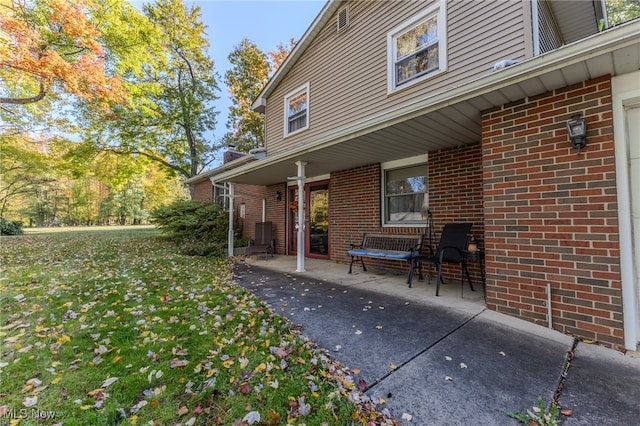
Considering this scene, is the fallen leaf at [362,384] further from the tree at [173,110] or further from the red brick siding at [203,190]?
the tree at [173,110]

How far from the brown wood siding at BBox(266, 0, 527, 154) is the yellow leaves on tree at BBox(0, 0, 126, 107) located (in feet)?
19.9

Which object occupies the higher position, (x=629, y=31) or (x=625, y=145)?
(x=629, y=31)

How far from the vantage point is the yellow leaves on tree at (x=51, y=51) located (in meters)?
7.70

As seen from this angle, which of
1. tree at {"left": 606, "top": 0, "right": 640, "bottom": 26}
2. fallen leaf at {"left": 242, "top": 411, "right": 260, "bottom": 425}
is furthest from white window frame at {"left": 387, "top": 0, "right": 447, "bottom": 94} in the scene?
tree at {"left": 606, "top": 0, "right": 640, "bottom": 26}

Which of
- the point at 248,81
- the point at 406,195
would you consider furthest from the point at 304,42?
the point at 248,81

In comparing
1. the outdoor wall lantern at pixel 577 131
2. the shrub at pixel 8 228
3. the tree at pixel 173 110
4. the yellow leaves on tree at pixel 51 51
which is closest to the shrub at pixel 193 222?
the yellow leaves on tree at pixel 51 51

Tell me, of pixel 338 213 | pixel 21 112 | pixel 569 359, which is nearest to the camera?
pixel 569 359

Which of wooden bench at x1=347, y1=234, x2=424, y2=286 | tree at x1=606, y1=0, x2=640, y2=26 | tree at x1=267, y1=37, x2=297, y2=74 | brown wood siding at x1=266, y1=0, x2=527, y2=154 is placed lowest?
wooden bench at x1=347, y1=234, x2=424, y2=286

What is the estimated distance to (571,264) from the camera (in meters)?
2.73

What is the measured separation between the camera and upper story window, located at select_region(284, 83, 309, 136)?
802 centimetres

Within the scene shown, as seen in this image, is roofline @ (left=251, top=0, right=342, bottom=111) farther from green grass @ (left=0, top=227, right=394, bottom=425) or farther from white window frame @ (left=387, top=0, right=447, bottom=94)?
green grass @ (left=0, top=227, right=394, bottom=425)

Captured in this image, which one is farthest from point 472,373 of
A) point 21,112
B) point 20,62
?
point 21,112

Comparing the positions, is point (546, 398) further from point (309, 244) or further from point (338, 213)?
point (309, 244)

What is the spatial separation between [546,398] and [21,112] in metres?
17.8
